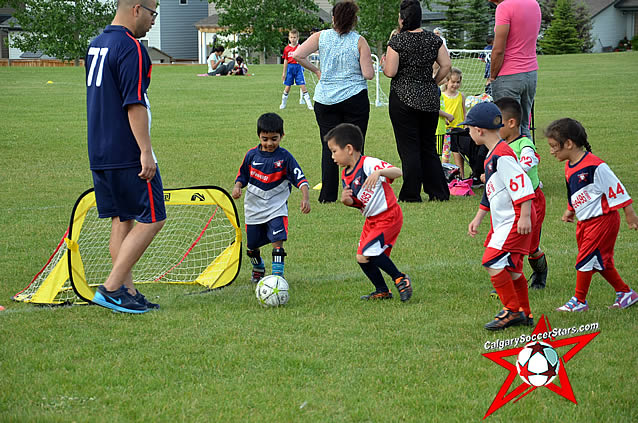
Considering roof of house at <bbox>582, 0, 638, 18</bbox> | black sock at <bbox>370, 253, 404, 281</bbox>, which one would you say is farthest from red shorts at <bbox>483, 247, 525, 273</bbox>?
roof of house at <bbox>582, 0, 638, 18</bbox>

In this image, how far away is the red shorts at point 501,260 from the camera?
15.7 ft

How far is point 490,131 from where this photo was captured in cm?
499

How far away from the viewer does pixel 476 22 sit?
53.0 m

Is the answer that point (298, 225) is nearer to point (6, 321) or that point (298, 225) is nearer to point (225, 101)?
point (6, 321)

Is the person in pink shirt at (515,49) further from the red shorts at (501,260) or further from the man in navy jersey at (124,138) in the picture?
the man in navy jersey at (124,138)

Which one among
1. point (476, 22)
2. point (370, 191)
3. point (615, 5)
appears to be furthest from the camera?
point (615, 5)

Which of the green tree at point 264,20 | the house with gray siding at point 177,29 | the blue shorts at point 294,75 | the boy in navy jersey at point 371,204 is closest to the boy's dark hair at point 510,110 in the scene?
the boy in navy jersey at point 371,204

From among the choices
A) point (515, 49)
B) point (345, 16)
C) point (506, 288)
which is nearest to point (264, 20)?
point (345, 16)

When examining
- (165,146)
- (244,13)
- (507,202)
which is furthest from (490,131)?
(244,13)

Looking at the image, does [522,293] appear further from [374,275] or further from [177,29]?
[177,29]

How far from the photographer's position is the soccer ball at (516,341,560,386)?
400 centimetres

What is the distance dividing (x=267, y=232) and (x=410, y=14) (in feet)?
12.3

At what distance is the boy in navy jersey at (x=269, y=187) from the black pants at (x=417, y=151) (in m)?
3.16

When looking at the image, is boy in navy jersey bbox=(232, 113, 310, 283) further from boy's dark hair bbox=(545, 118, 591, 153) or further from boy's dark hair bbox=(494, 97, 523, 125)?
boy's dark hair bbox=(545, 118, 591, 153)
